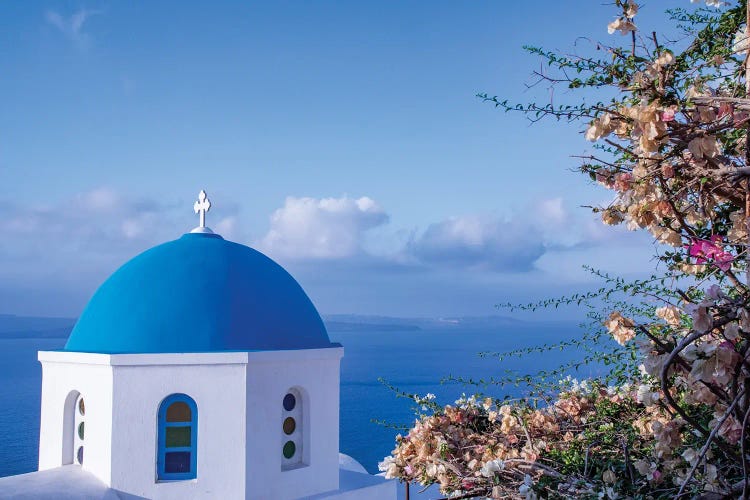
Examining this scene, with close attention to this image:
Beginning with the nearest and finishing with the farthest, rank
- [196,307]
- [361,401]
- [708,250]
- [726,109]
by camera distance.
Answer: [726,109]
[708,250]
[196,307]
[361,401]

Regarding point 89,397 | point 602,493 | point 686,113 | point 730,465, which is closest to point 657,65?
point 686,113

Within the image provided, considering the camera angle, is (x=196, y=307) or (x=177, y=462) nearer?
(x=177, y=462)

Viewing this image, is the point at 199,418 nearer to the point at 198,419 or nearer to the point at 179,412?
the point at 198,419

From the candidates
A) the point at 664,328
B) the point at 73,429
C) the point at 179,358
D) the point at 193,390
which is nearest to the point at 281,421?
the point at 193,390

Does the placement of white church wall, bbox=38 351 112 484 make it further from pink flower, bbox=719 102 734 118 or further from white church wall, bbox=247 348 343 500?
pink flower, bbox=719 102 734 118

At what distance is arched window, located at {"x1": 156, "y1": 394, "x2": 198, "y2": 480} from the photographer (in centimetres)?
655

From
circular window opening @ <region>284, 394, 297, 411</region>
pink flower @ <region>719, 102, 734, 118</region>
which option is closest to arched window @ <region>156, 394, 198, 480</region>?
circular window opening @ <region>284, 394, 297, 411</region>

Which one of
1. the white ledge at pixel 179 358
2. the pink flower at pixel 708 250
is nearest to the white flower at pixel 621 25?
the pink flower at pixel 708 250

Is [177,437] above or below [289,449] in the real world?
above

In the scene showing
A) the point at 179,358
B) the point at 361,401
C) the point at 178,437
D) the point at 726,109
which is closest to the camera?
→ the point at 726,109

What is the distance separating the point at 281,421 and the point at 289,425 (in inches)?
13.5

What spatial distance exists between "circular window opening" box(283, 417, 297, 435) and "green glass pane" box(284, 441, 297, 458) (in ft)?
0.40

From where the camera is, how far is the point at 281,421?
6.98m

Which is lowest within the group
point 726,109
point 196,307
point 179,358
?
point 179,358
